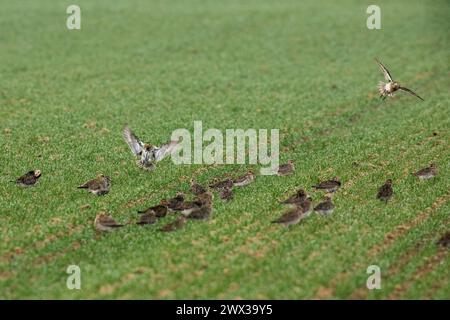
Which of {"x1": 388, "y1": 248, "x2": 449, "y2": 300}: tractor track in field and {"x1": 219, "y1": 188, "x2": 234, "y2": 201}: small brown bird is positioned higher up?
{"x1": 219, "y1": 188, "x2": 234, "y2": 201}: small brown bird

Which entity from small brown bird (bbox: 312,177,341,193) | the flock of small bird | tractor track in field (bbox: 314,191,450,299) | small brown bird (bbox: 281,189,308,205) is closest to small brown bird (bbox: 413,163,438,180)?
the flock of small bird

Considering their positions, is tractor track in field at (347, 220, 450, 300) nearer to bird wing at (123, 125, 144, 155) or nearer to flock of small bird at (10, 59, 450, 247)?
flock of small bird at (10, 59, 450, 247)

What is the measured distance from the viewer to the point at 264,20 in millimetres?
57312

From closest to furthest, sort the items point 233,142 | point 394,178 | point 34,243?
point 34,243, point 394,178, point 233,142

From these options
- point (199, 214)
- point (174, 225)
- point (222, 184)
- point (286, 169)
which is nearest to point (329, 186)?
point (286, 169)

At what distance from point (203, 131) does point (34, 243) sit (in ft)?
42.0

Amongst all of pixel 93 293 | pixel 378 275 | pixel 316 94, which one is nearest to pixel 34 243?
pixel 93 293

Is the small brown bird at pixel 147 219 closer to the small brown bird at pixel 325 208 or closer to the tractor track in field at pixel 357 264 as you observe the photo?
the small brown bird at pixel 325 208

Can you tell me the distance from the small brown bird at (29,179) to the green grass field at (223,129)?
17.7 inches

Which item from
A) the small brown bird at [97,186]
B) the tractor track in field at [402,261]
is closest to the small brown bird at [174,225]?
the small brown bird at [97,186]

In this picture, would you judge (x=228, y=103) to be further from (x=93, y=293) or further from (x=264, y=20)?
(x=264, y=20)

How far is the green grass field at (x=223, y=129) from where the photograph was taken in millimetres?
16938

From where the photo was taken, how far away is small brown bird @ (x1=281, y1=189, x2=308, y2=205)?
792 inches

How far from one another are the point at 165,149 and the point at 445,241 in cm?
966
